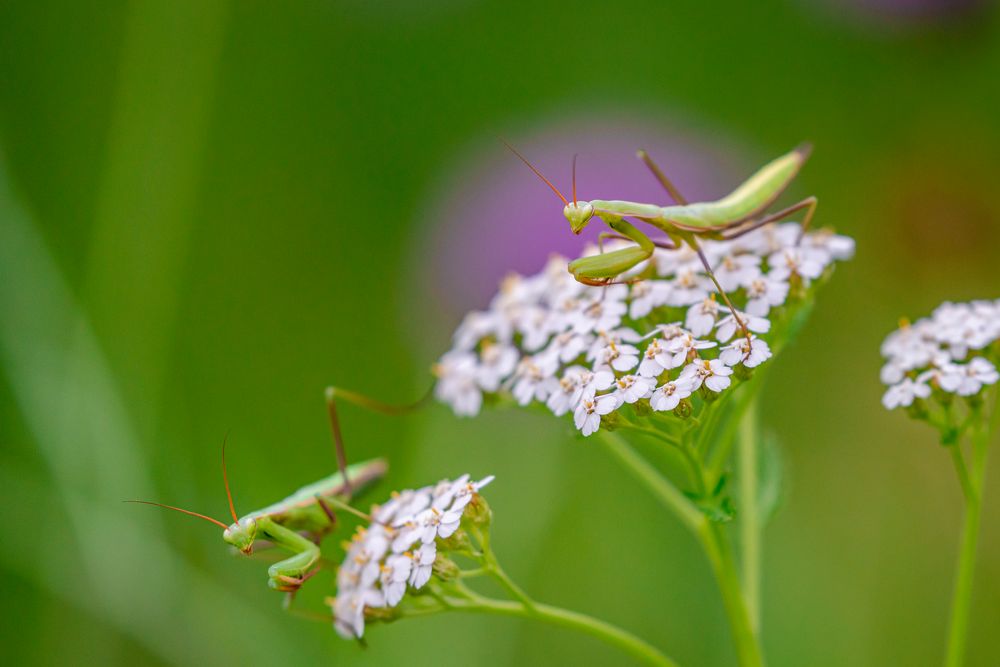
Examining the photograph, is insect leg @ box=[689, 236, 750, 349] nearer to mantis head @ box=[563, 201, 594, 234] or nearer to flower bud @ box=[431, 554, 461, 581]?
mantis head @ box=[563, 201, 594, 234]

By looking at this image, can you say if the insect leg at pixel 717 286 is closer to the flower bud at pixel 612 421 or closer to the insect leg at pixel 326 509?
the flower bud at pixel 612 421

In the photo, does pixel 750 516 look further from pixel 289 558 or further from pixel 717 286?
pixel 289 558

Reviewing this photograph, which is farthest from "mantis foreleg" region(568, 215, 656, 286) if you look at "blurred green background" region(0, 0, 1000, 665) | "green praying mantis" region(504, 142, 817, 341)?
"blurred green background" region(0, 0, 1000, 665)

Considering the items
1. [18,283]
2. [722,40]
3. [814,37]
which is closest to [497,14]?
[722,40]

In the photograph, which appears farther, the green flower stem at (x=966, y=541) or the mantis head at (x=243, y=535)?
the mantis head at (x=243, y=535)

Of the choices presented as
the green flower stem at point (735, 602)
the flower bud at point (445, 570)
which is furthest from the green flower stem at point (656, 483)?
the flower bud at point (445, 570)

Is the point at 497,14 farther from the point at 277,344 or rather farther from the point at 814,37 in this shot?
the point at 277,344
